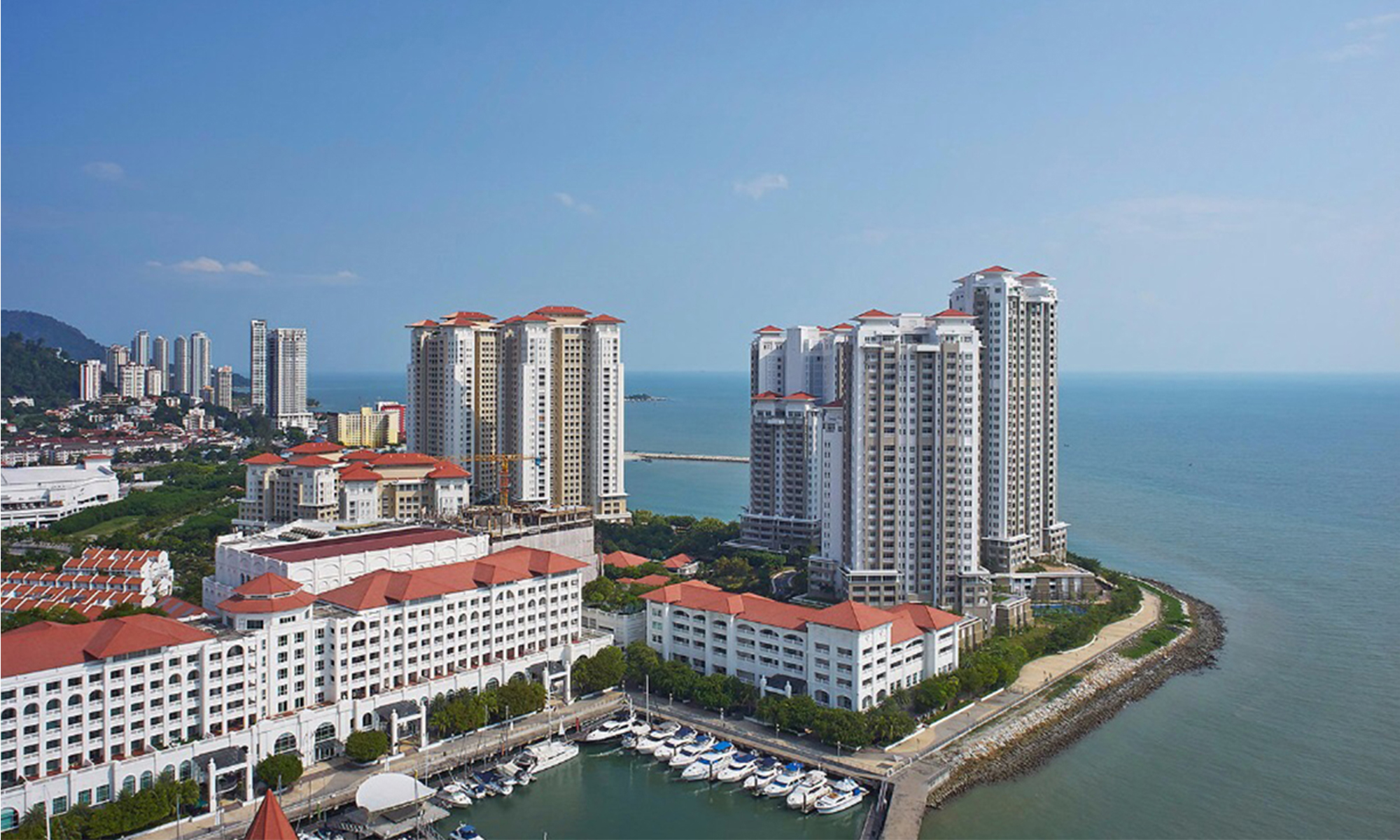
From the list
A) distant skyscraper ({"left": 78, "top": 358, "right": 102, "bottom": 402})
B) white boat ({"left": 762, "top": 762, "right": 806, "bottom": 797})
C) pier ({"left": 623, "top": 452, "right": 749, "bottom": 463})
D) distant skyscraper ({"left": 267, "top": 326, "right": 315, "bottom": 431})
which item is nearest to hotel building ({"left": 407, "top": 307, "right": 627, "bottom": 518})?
white boat ({"left": 762, "top": 762, "right": 806, "bottom": 797})

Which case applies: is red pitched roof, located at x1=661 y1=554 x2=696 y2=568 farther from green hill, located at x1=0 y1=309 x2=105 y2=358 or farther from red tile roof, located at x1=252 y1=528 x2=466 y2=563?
green hill, located at x1=0 y1=309 x2=105 y2=358

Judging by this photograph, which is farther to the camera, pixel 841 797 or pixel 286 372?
pixel 286 372

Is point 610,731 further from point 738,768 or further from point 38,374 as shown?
point 38,374

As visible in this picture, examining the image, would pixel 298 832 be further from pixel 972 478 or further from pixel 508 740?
pixel 972 478

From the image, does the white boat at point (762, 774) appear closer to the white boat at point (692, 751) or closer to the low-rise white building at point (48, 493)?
the white boat at point (692, 751)

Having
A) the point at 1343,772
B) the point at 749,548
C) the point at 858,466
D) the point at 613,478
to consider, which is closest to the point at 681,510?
the point at 613,478

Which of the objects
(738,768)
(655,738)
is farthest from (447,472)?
(738,768)
